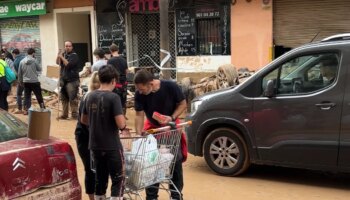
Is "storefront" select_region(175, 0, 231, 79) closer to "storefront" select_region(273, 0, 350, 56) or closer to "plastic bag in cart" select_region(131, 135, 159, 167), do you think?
"storefront" select_region(273, 0, 350, 56)

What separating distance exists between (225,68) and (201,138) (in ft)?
16.0

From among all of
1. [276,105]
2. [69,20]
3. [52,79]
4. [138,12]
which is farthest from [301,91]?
[69,20]

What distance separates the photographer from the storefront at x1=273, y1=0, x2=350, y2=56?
13.0 meters

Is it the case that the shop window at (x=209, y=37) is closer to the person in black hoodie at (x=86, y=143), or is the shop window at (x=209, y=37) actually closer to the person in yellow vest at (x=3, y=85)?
the person in yellow vest at (x=3, y=85)

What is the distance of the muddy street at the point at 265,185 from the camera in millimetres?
6277

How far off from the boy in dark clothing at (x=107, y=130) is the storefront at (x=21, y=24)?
14.6m

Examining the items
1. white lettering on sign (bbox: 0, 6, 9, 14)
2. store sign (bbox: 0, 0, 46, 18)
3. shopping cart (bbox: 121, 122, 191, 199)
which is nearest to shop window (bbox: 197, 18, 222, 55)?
store sign (bbox: 0, 0, 46, 18)

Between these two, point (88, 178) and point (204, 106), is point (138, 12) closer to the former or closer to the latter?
point (204, 106)

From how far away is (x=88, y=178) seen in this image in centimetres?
575

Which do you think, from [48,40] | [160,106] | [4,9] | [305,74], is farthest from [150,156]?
[4,9]

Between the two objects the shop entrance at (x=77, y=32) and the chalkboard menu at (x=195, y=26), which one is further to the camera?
the shop entrance at (x=77, y=32)

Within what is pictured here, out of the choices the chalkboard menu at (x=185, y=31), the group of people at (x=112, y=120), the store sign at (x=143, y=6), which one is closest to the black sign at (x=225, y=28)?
the chalkboard menu at (x=185, y=31)

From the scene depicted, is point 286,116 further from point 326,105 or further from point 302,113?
point 326,105

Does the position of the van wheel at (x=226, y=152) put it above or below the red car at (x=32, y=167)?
below
